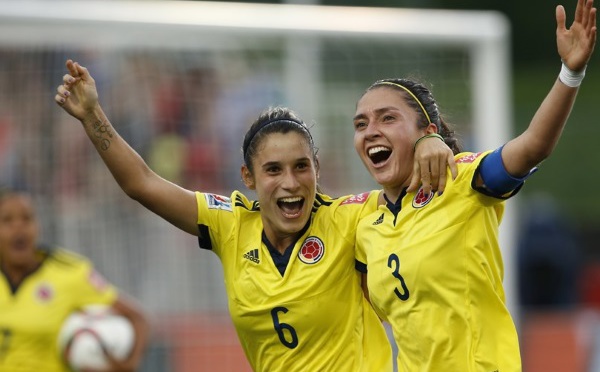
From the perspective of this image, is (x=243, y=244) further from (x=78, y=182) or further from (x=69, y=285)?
(x=78, y=182)

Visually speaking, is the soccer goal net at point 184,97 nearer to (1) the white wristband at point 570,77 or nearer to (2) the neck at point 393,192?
(2) the neck at point 393,192

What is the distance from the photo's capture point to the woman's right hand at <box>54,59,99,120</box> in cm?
540

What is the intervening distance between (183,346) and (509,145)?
604 centimetres

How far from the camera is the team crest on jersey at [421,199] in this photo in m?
4.97

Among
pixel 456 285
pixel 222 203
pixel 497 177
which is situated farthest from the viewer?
pixel 222 203

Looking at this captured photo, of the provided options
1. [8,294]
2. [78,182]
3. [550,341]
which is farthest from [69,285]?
[550,341]

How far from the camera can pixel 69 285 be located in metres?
8.95

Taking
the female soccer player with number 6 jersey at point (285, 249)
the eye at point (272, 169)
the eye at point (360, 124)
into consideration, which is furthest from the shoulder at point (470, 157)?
the eye at point (272, 169)

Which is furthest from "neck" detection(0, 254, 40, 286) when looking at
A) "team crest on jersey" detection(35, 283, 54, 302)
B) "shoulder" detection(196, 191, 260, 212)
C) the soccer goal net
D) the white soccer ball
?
"shoulder" detection(196, 191, 260, 212)

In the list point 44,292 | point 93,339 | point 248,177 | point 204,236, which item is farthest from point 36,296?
point 248,177

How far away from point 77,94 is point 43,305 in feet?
12.2

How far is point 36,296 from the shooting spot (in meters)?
8.84

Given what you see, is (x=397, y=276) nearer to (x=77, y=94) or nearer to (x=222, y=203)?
(x=222, y=203)

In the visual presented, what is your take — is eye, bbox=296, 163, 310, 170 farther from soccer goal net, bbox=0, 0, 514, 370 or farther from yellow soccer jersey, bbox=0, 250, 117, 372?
soccer goal net, bbox=0, 0, 514, 370
